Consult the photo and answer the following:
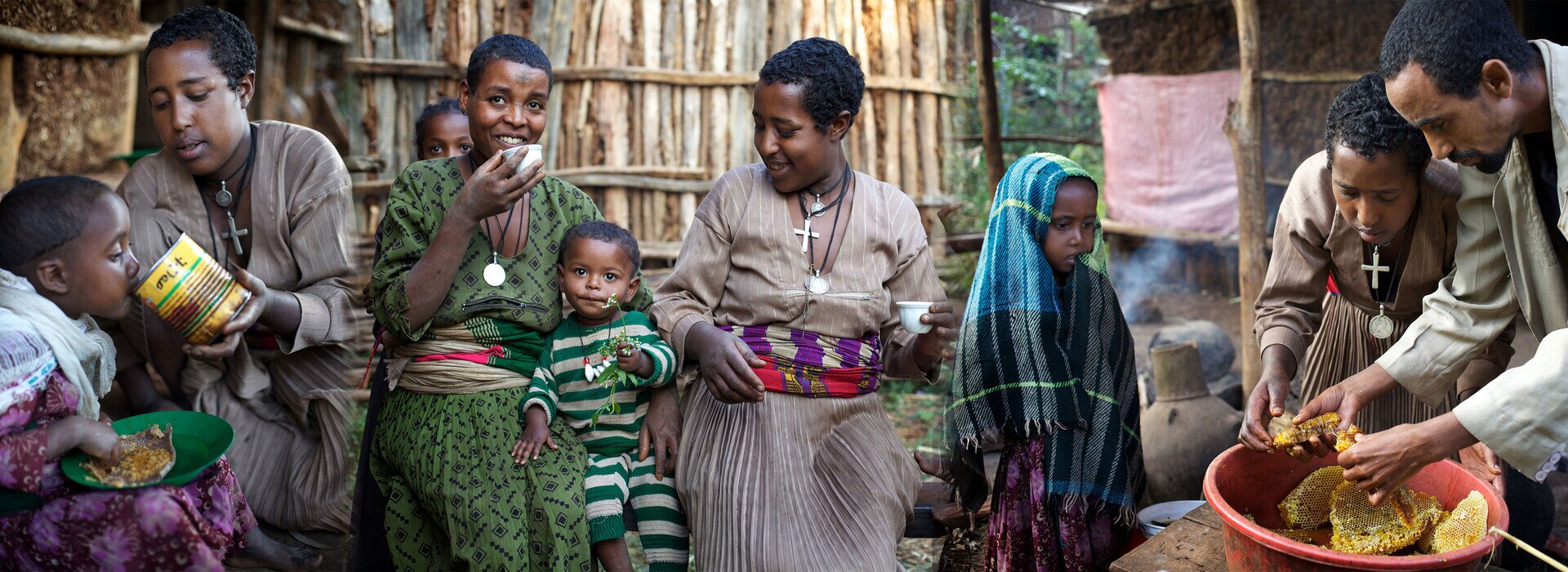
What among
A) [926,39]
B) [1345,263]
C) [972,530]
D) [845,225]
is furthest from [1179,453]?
[926,39]

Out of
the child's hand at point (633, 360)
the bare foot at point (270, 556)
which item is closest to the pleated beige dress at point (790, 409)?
the child's hand at point (633, 360)

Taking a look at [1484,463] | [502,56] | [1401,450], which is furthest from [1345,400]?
[502,56]

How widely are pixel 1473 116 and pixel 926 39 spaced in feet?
16.4

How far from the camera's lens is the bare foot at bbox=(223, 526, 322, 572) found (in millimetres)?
3188

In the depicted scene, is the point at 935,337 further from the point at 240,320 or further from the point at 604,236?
the point at 240,320

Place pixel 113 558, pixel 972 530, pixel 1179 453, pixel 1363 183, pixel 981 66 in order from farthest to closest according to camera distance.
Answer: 1. pixel 981 66
2. pixel 1179 453
3. pixel 972 530
4. pixel 1363 183
5. pixel 113 558

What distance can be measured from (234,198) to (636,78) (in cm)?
364

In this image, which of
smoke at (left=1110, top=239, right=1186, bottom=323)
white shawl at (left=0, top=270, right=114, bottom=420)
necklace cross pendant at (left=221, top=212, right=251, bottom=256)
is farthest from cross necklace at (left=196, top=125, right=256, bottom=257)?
smoke at (left=1110, top=239, right=1186, bottom=323)

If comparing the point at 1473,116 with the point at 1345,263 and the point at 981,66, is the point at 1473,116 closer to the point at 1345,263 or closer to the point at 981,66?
the point at 1345,263

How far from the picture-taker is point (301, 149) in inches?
134

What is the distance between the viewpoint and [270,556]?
10.6 ft

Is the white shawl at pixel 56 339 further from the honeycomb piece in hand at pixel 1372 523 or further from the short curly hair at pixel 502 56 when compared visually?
the honeycomb piece in hand at pixel 1372 523

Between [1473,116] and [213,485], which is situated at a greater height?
[1473,116]

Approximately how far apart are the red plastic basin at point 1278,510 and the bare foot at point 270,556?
8.54ft
